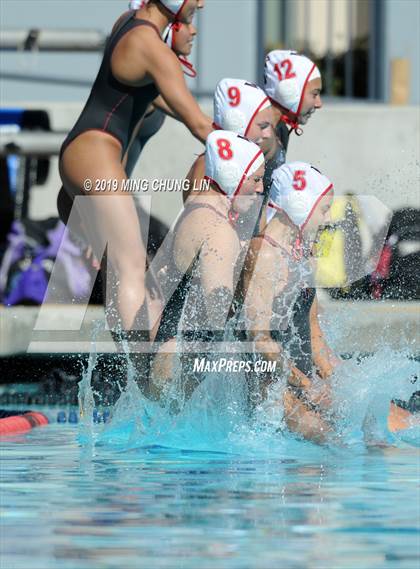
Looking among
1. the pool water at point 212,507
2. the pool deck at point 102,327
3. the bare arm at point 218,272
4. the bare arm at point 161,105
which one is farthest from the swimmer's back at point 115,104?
the pool deck at point 102,327

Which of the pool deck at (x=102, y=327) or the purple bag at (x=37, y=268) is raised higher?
the purple bag at (x=37, y=268)

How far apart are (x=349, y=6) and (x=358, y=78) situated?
2.03 ft

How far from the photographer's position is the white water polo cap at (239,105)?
6.07 metres

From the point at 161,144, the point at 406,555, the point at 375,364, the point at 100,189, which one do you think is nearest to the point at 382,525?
the point at 406,555

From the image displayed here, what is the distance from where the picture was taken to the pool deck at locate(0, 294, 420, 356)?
7.68m

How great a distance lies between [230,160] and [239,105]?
1.64ft

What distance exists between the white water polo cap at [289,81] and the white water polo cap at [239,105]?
22 centimetres

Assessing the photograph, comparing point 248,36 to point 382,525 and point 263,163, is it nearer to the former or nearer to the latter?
point 263,163

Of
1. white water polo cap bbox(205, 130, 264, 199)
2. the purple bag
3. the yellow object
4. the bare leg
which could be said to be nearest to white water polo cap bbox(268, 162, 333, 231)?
white water polo cap bbox(205, 130, 264, 199)

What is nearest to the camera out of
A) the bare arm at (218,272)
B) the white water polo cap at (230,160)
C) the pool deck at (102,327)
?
the bare arm at (218,272)

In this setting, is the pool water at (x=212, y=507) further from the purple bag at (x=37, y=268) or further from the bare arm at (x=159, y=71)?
the purple bag at (x=37, y=268)

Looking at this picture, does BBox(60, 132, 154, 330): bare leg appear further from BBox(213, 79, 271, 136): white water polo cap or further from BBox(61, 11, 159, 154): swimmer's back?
BBox(213, 79, 271, 136): white water polo cap

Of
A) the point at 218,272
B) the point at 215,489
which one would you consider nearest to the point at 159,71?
the point at 218,272

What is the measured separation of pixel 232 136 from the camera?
5.73m
